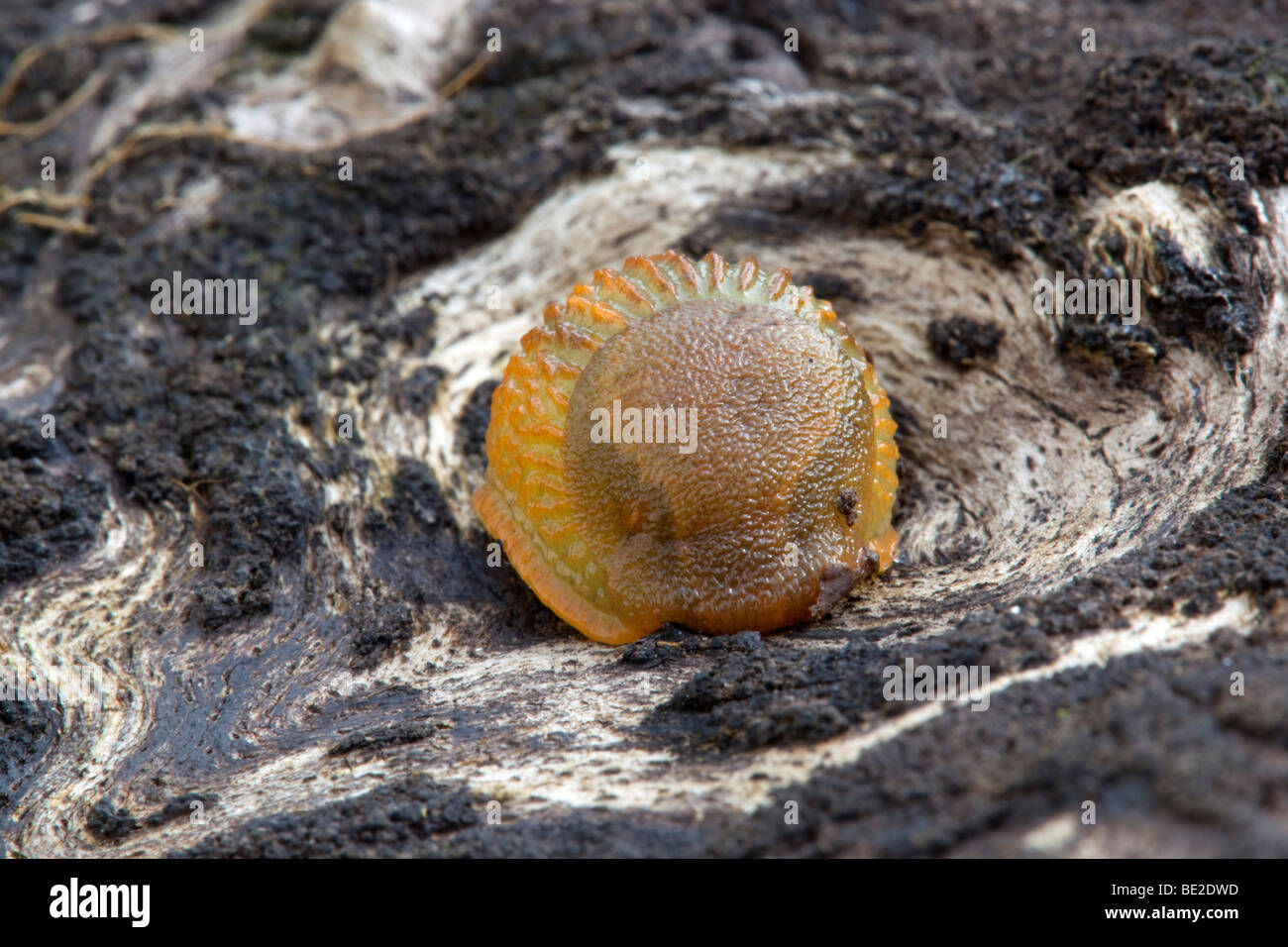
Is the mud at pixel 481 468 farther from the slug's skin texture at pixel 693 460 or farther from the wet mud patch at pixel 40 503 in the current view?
the slug's skin texture at pixel 693 460

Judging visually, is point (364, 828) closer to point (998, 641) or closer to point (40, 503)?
point (998, 641)

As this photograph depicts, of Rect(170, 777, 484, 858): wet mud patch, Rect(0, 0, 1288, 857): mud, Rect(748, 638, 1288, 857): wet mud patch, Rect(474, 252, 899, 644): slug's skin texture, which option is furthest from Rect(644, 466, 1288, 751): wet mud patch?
Rect(170, 777, 484, 858): wet mud patch

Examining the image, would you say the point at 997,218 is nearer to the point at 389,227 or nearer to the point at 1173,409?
the point at 1173,409

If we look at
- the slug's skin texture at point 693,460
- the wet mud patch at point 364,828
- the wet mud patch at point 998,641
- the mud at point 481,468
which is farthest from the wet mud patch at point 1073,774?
the slug's skin texture at point 693,460

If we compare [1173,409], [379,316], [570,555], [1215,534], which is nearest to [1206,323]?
[1173,409]

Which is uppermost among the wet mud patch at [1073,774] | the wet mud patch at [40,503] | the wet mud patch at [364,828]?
the wet mud patch at [40,503]

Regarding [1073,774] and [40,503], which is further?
[40,503]

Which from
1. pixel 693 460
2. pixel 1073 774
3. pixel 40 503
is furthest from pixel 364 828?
pixel 40 503

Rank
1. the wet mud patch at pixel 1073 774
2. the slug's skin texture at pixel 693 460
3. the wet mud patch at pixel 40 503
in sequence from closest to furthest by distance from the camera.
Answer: the wet mud patch at pixel 1073 774 < the slug's skin texture at pixel 693 460 < the wet mud patch at pixel 40 503
